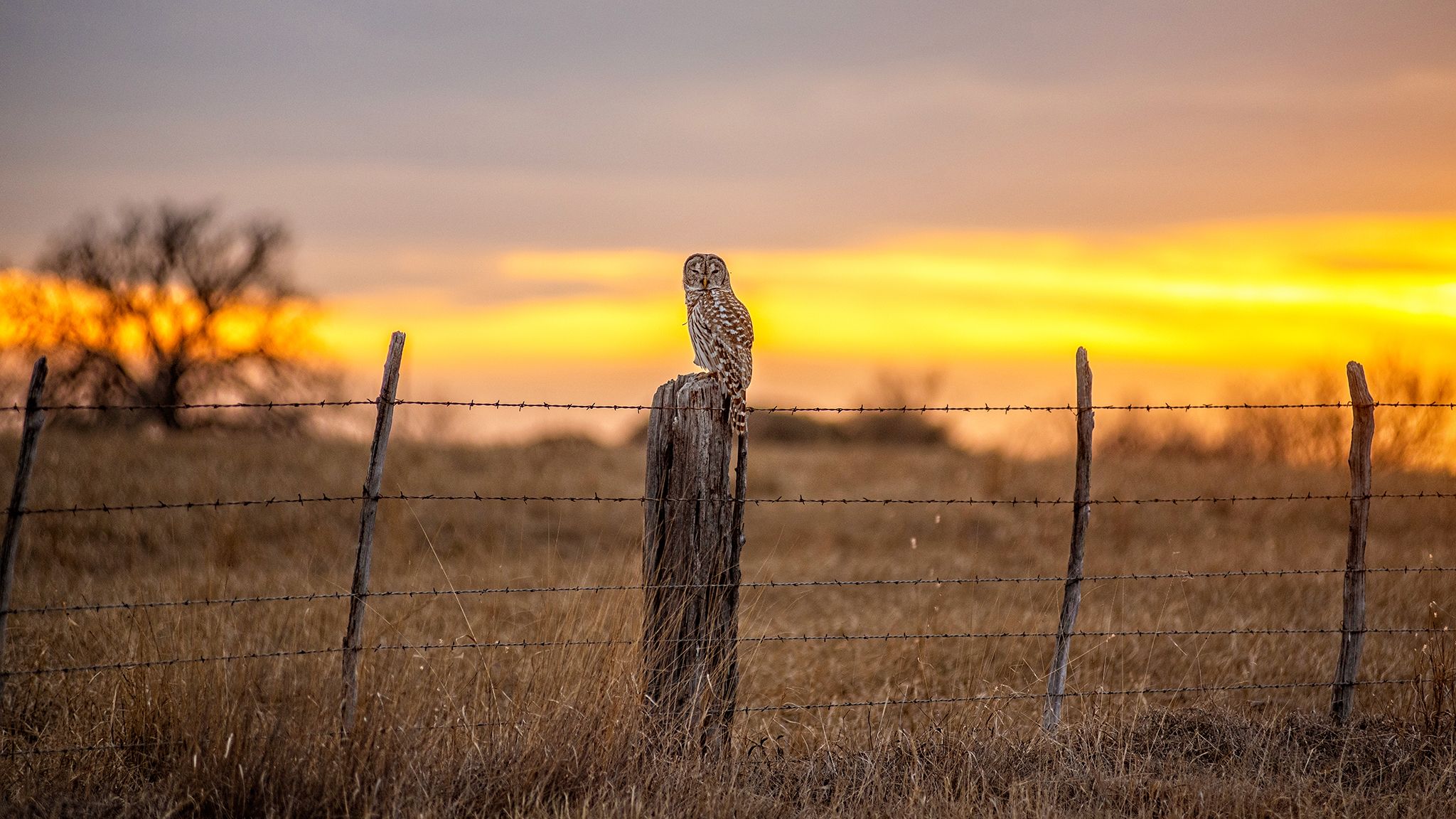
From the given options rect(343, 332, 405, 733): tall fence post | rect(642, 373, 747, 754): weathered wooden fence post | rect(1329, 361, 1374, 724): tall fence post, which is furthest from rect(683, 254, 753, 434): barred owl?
rect(1329, 361, 1374, 724): tall fence post

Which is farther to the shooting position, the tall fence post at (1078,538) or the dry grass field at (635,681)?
the tall fence post at (1078,538)

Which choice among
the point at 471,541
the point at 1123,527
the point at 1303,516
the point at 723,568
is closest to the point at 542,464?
the point at 471,541

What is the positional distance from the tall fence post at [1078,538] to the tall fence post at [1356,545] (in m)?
1.82

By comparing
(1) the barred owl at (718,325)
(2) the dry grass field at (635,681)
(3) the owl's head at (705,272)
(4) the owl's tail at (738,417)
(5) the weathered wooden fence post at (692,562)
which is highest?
(3) the owl's head at (705,272)

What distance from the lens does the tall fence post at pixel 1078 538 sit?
6.32 meters

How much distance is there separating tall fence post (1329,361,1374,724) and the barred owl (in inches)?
151

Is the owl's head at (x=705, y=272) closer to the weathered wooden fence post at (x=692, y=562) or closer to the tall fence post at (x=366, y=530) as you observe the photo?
the weathered wooden fence post at (x=692, y=562)

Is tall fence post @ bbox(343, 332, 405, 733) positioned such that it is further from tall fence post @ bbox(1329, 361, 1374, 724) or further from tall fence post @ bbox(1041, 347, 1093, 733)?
tall fence post @ bbox(1329, 361, 1374, 724)

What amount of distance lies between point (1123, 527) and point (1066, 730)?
12.7 meters

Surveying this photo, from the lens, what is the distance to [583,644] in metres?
5.52

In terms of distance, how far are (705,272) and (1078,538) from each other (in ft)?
13.2

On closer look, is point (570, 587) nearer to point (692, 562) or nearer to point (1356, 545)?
point (692, 562)

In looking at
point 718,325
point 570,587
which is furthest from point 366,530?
point 718,325

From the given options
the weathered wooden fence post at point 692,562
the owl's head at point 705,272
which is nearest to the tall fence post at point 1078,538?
the weathered wooden fence post at point 692,562
